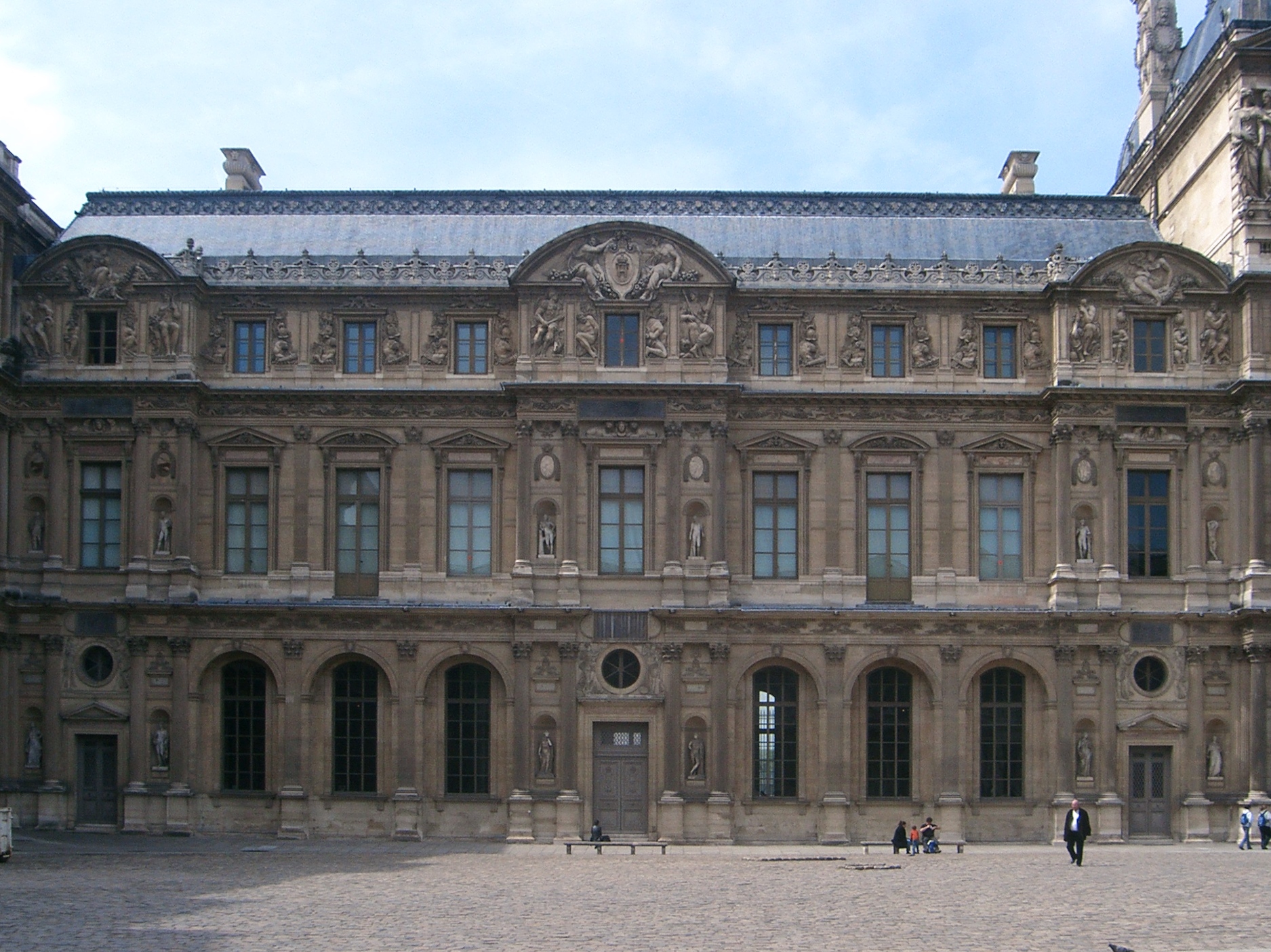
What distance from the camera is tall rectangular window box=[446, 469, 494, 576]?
152 ft

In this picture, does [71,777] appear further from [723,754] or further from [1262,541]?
[1262,541]

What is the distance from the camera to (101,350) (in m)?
46.6

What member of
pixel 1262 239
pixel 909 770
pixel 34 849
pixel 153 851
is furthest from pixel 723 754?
pixel 1262 239

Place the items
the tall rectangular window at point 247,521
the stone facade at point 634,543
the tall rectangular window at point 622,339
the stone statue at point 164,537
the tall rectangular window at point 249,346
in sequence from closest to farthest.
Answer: the stone facade at point 634,543, the stone statue at point 164,537, the tall rectangular window at point 622,339, the tall rectangular window at point 247,521, the tall rectangular window at point 249,346

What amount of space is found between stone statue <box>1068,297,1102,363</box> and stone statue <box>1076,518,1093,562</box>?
459 cm

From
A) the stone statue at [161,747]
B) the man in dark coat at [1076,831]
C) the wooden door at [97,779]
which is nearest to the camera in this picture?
the man in dark coat at [1076,831]

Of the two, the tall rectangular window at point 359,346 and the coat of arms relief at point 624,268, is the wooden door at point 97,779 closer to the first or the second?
the tall rectangular window at point 359,346

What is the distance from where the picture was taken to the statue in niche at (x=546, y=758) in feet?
146

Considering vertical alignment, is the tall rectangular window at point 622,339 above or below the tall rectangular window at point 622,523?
above

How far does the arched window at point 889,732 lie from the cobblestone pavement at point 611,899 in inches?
137

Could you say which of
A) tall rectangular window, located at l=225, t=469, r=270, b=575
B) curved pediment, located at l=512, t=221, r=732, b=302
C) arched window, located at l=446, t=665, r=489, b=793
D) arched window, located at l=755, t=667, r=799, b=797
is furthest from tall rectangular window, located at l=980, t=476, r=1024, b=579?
tall rectangular window, located at l=225, t=469, r=270, b=575

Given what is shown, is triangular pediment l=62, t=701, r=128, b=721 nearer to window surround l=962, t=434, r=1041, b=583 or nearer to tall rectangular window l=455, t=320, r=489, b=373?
tall rectangular window l=455, t=320, r=489, b=373

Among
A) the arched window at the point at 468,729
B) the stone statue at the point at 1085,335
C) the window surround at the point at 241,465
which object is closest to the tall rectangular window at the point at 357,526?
the window surround at the point at 241,465

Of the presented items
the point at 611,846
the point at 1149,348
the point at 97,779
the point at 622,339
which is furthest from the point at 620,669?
the point at 1149,348
